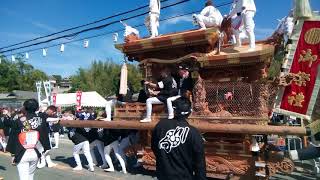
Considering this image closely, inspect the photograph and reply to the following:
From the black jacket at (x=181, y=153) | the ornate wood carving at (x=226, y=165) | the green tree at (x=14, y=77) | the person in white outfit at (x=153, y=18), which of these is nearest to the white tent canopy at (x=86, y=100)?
the person in white outfit at (x=153, y=18)

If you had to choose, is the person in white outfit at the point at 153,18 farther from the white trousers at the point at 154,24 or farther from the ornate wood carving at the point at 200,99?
the ornate wood carving at the point at 200,99

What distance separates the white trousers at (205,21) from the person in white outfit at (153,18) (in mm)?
1586

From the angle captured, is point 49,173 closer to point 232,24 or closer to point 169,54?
point 169,54

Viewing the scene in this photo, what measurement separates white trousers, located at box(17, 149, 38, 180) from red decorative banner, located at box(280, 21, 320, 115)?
5.07 metres

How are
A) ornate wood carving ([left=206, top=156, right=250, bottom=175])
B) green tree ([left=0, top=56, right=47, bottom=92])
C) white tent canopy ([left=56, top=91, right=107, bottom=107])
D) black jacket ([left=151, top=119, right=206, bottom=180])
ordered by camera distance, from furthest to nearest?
green tree ([left=0, top=56, right=47, bottom=92]) → white tent canopy ([left=56, top=91, right=107, bottom=107]) → ornate wood carving ([left=206, top=156, right=250, bottom=175]) → black jacket ([left=151, top=119, right=206, bottom=180])

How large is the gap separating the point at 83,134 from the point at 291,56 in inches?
239

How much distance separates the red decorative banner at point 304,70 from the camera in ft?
23.2

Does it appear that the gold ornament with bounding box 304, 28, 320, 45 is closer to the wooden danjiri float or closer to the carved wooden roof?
the wooden danjiri float

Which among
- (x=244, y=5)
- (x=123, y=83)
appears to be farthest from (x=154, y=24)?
(x=244, y=5)

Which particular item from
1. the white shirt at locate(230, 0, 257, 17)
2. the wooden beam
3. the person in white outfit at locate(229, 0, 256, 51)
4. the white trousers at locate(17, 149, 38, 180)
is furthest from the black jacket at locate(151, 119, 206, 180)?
the white shirt at locate(230, 0, 257, 17)

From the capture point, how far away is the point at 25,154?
6238 mm

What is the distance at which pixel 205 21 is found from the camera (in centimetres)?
896

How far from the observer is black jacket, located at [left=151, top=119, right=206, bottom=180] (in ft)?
12.8

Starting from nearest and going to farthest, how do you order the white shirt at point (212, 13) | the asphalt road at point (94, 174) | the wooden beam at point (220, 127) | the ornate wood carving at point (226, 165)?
1. the wooden beam at point (220, 127)
2. the ornate wood carving at point (226, 165)
3. the asphalt road at point (94, 174)
4. the white shirt at point (212, 13)
